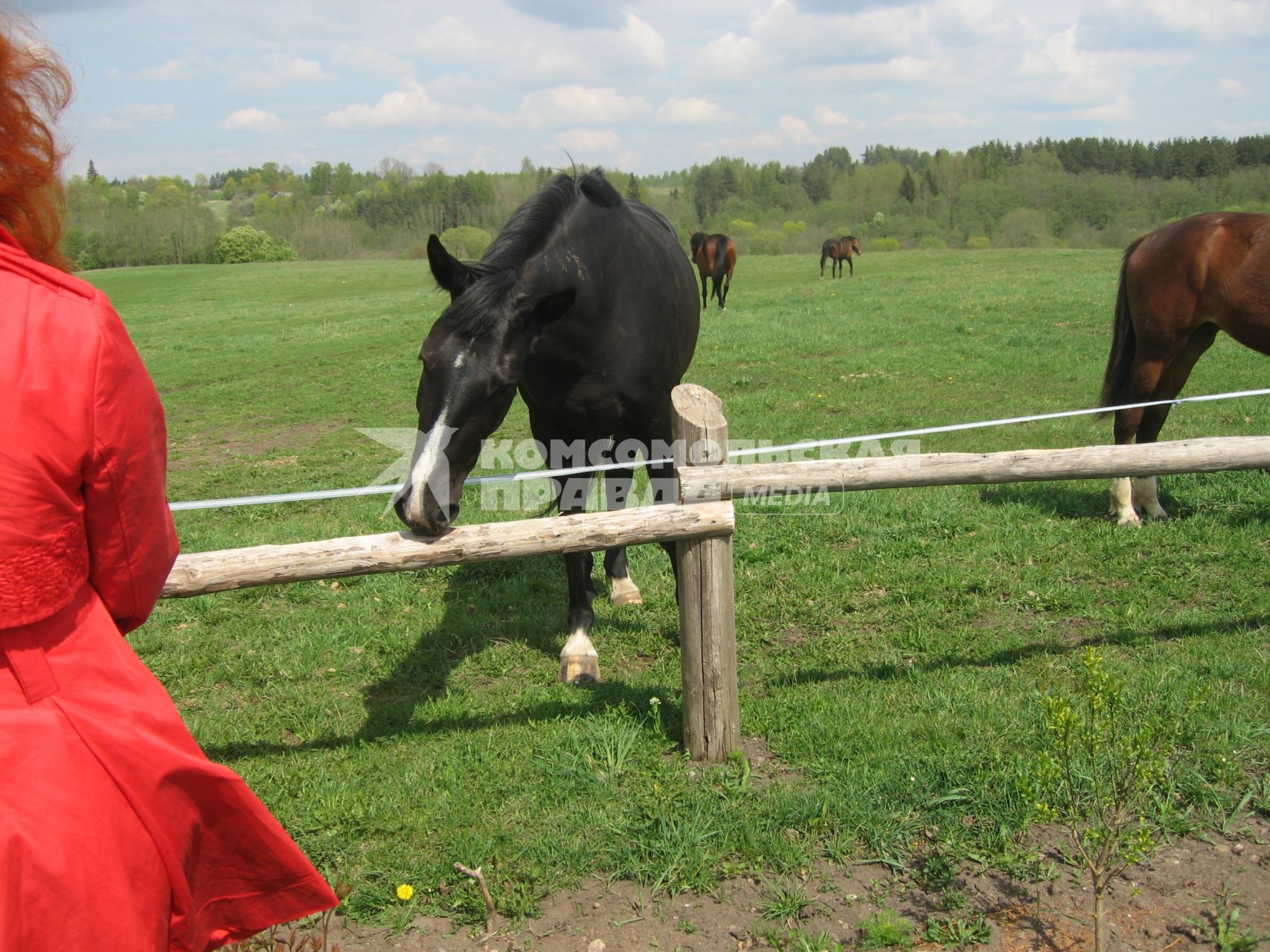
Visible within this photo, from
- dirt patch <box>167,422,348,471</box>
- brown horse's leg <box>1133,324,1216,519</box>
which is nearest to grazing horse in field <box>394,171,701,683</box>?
brown horse's leg <box>1133,324,1216,519</box>

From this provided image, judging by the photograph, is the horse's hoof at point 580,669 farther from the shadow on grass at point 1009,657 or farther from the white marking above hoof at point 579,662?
the shadow on grass at point 1009,657

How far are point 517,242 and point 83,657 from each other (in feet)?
8.71

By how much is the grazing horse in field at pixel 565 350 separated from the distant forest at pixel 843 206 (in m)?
36.6

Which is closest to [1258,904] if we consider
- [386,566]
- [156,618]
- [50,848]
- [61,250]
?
[386,566]

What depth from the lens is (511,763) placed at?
3605 millimetres

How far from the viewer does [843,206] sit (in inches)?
2936

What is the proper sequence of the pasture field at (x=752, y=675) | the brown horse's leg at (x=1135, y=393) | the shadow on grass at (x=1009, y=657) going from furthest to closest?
1. the brown horse's leg at (x=1135, y=393)
2. the shadow on grass at (x=1009, y=657)
3. the pasture field at (x=752, y=675)

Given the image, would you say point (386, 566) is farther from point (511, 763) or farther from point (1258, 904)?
point (1258, 904)

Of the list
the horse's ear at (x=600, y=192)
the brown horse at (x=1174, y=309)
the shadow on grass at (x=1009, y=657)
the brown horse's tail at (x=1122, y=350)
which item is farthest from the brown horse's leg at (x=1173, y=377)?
the horse's ear at (x=600, y=192)

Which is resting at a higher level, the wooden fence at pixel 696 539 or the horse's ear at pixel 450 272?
the horse's ear at pixel 450 272

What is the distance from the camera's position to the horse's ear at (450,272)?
343cm

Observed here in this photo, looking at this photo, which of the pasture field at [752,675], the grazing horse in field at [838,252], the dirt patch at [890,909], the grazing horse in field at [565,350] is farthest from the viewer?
the grazing horse in field at [838,252]

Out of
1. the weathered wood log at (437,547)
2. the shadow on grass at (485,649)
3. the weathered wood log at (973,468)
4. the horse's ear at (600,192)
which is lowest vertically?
the shadow on grass at (485,649)

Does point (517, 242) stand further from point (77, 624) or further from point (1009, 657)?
point (1009, 657)
